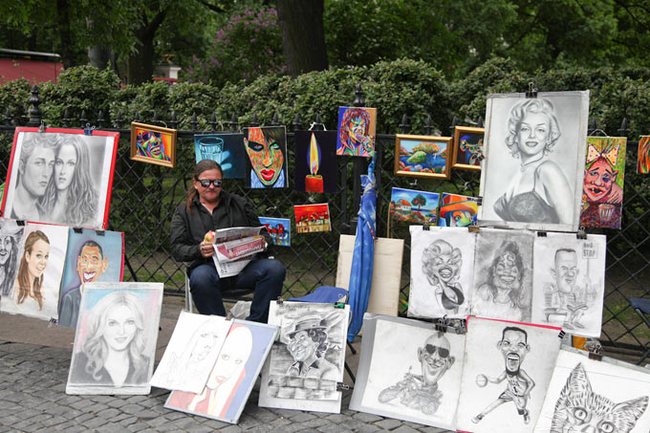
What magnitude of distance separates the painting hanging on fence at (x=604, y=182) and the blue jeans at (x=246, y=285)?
7.11 ft

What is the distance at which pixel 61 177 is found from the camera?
4805mm

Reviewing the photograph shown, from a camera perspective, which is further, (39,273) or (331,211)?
(331,211)

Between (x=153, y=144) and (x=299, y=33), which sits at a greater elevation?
(x=299, y=33)

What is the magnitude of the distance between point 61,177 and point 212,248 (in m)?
1.42

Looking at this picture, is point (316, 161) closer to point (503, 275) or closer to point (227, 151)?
point (227, 151)

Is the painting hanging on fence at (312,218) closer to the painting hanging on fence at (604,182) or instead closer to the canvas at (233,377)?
the canvas at (233,377)

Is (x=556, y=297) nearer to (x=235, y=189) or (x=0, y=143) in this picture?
(x=235, y=189)

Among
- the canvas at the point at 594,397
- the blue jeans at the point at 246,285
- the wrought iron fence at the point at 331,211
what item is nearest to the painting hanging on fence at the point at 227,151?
the wrought iron fence at the point at 331,211

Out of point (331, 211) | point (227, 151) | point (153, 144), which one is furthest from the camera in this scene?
point (331, 211)

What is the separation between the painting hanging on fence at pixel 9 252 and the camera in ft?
15.5

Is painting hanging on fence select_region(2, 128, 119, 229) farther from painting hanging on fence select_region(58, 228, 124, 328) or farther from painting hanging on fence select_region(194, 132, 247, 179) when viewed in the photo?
painting hanging on fence select_region(194, 132, 247, 179)

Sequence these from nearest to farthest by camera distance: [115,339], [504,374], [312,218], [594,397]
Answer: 1. [594,397]
2. [504,374]
3. [115,339]
4. [312,218]

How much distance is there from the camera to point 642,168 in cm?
432

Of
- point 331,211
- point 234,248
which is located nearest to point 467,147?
point 234,248
